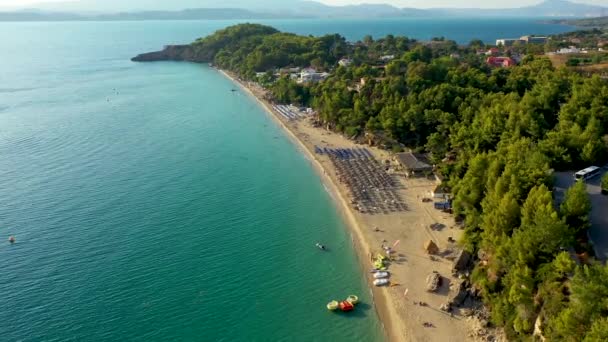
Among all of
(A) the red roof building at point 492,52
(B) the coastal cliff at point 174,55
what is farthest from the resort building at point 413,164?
(B) the coastal cliff at point 174,55

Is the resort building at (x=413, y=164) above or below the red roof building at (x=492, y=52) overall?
below

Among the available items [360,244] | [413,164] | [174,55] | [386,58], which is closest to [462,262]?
[360,244]

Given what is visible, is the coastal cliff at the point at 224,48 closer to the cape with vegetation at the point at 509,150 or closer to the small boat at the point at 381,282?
the cape with vegetation at the point at 509,150

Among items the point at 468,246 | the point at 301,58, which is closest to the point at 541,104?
the point at 468,246

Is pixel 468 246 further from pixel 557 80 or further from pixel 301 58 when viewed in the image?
pixel 301 58

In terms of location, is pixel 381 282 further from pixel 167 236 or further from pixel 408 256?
pixel 167 236

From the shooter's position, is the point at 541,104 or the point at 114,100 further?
the point at 114,100
